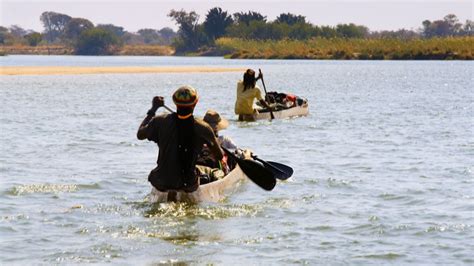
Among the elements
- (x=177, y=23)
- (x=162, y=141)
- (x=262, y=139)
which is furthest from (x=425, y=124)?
(x=177, y=23)

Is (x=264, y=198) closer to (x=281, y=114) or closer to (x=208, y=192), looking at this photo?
(x=208, y=192)

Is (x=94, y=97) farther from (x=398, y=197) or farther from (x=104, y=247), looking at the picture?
(x=104, y=247)

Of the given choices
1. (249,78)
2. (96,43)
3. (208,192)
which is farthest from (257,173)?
(96,43)

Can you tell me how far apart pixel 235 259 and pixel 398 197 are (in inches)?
188

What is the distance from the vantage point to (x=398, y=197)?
15.8 meters

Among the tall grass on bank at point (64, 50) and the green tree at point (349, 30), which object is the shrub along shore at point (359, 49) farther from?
the tall grass on bank at point (64, 50)

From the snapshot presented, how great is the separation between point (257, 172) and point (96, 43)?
6483 inches

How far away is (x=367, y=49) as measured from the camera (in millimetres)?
104375

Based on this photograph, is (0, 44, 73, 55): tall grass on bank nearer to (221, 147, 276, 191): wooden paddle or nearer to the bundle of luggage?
the bundle of luggage

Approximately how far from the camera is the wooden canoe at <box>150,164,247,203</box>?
13836mm

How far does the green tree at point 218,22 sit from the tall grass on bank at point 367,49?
27.6m

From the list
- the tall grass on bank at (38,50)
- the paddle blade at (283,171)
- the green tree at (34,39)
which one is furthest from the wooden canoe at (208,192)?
the green tree at (34,39)

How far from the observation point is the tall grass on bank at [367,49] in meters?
98.2

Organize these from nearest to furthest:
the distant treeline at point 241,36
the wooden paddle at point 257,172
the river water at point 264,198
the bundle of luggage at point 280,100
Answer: the river water at point 264,198, the wooden paddle at point 257,172, the bundle of luggage at point 280,100, the distant treeline at point 241,36
